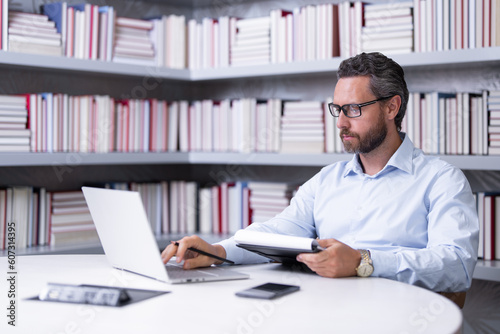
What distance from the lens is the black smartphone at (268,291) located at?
136 cm

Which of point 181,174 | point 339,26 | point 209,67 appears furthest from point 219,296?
point 181,174

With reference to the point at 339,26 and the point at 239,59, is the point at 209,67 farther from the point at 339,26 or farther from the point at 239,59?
the point at 339,26

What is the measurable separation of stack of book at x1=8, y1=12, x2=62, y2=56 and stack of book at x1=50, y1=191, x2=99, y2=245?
0.68m

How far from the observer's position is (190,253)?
1.71 meters

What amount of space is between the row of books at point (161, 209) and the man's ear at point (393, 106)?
110cm

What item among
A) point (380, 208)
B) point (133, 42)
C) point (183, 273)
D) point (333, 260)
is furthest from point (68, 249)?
point (333, 260)

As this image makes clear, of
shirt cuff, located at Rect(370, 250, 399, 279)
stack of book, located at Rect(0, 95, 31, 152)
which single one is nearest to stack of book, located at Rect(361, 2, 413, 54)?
shirt cuff, located at Rect(370, 250, 399, 279)

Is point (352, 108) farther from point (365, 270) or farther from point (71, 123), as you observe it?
point (71, 123)

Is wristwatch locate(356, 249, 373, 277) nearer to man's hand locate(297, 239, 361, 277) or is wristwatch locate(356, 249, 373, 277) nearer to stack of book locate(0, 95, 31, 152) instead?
man's hand locate(297, 239, 361, 277)

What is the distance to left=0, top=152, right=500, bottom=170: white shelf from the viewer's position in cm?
258

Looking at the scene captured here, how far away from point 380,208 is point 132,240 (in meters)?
0.83

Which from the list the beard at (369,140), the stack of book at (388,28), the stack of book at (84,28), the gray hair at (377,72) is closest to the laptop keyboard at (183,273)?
the beard at (369,140)

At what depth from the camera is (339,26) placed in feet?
9.76

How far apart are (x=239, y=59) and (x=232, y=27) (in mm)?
179
